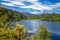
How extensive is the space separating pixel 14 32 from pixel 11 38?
19 cm

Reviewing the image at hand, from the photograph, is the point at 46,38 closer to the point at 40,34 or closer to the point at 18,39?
the point at 40,34

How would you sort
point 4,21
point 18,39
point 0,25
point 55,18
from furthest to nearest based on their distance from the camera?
1. point 55,18
2. point 4,21
3. point 0,25
4. point 18,39

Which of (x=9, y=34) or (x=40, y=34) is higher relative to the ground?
(x=9, y=34)

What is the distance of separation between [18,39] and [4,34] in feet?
1.46

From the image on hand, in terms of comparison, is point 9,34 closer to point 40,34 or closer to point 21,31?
point 21,31

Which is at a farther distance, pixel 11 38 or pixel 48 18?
pixel 48 18

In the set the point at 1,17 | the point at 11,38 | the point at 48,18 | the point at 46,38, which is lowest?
the point at 48,18

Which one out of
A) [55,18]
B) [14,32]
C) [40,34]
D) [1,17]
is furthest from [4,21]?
[55,18]

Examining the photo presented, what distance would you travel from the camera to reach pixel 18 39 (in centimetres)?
496

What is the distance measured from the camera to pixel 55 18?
63594 millimetres

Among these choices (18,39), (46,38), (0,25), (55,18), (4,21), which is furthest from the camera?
(55,18)

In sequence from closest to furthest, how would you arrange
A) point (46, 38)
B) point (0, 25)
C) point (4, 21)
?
point (0, 25)
point (4, 21)
point (46, 38)

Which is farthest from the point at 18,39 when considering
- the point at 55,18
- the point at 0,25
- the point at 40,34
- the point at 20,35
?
the point at 55,18

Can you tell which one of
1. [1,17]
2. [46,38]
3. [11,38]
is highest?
[1,17]
